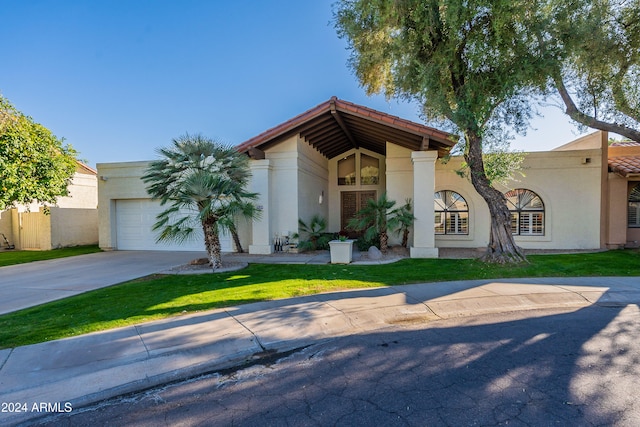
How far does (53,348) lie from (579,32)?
483 inches

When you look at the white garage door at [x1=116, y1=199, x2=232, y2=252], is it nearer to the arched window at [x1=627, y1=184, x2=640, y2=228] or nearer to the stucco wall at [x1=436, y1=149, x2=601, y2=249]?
the stucco wall at [x1=436, y1=149, x2=601, y2=249]

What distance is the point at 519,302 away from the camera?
580 centimetres

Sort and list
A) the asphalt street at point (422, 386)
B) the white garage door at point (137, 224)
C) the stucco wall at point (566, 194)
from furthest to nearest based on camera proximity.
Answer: the white garage door at point (137, 224), the stucco wall at point (566, 194), the asphalt street at point (422, 386)

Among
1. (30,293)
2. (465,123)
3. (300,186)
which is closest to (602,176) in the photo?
Result: (465,123)

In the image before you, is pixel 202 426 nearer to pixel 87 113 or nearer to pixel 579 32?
pixel 579 32

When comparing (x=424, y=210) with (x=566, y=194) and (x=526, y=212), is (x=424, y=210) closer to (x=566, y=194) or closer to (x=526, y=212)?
(x=526, y=212)

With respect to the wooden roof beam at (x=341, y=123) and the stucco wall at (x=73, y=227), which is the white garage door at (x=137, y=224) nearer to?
the stucco wall at (x=73, y=227)

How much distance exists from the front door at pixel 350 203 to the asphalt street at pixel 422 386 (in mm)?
11456

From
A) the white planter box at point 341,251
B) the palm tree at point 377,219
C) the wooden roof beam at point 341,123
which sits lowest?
the white planter box at point 341,251

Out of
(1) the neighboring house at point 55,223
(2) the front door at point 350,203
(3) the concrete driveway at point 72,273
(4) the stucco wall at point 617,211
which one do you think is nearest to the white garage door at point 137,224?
(3) the concrete driveway at point 72,273

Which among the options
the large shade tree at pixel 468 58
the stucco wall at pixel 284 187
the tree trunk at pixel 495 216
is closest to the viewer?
the large shade tree at pixel 468 58

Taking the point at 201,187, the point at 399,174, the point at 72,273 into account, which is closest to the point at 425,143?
the point at 399,174

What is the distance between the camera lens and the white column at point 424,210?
1074 cm

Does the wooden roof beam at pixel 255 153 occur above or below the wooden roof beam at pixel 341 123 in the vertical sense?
below
